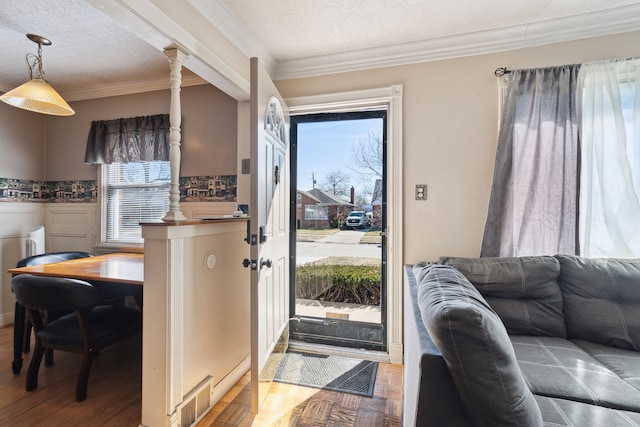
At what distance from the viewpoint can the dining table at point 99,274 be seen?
183 centimetres

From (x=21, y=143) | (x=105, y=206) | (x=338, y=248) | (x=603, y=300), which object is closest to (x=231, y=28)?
(x=338, y=248)

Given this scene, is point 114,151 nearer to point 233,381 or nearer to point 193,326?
point 193,326

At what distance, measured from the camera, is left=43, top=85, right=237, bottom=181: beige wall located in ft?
8.48

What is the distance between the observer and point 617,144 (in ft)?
5.85

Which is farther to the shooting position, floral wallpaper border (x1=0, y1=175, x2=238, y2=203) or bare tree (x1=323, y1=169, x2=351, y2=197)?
floral wallpaper border (x1=0, y1=175, x2=238, y2=203)

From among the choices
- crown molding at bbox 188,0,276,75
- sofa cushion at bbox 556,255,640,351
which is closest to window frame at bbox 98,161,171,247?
crown molding at bbox 188,0,276,75

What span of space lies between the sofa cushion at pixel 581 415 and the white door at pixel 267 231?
131 cm

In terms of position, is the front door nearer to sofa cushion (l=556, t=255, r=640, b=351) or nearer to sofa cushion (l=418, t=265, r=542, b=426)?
sofa cushion (l=556, t=255, r=640, b=351)

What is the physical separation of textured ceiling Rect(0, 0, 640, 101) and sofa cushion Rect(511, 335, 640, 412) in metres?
1.98

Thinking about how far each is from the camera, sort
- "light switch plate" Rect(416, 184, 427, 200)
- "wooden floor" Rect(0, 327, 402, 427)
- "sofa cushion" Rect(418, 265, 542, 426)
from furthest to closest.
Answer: "light switch plate" Rect(416, 184, 427, 200) → "wooden floor" Rect(0, 327, 402, 427) → "sofa cushion" Rect(418, 265, 542, 426)

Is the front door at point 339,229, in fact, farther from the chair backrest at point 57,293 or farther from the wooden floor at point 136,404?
the chair backrest at point 57,293

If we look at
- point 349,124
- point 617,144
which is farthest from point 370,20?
point 617,144

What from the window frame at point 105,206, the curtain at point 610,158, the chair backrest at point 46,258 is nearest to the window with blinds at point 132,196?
the window frame at point 105,206

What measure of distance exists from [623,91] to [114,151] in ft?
14.0
